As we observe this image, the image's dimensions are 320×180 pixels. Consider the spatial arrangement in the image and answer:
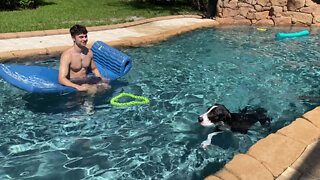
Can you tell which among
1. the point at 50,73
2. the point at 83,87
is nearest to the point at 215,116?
the point at 83,87

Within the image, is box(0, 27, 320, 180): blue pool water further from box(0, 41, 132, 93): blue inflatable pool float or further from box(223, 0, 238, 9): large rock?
box(223, 0, 238, 9): large rock

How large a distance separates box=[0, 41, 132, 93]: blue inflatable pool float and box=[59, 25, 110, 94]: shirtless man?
0.19 m

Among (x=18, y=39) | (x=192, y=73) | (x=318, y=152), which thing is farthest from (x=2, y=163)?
(x=18, y=39)

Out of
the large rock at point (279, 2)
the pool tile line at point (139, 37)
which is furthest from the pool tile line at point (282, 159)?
the large rock at point (279, 2)

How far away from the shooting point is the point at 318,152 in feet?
10.6

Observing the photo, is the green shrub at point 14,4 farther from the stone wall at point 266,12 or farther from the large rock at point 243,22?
the large rock at point 243,22

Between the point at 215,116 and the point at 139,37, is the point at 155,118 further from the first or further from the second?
the point at 139,37

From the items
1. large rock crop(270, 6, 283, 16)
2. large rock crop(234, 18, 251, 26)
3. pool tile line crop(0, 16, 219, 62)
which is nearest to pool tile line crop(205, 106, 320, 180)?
pool tile line crop(0, 16, 219, 62)

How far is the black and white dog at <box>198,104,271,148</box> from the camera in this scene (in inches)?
148

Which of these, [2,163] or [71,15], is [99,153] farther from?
[71,15]

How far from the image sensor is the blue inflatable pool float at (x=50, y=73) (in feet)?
16.7

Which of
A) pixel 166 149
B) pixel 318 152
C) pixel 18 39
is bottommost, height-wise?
pixel 166 149

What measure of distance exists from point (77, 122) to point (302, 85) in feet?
15.7

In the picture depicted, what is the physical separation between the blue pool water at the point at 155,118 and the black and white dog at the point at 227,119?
0.16 meters
